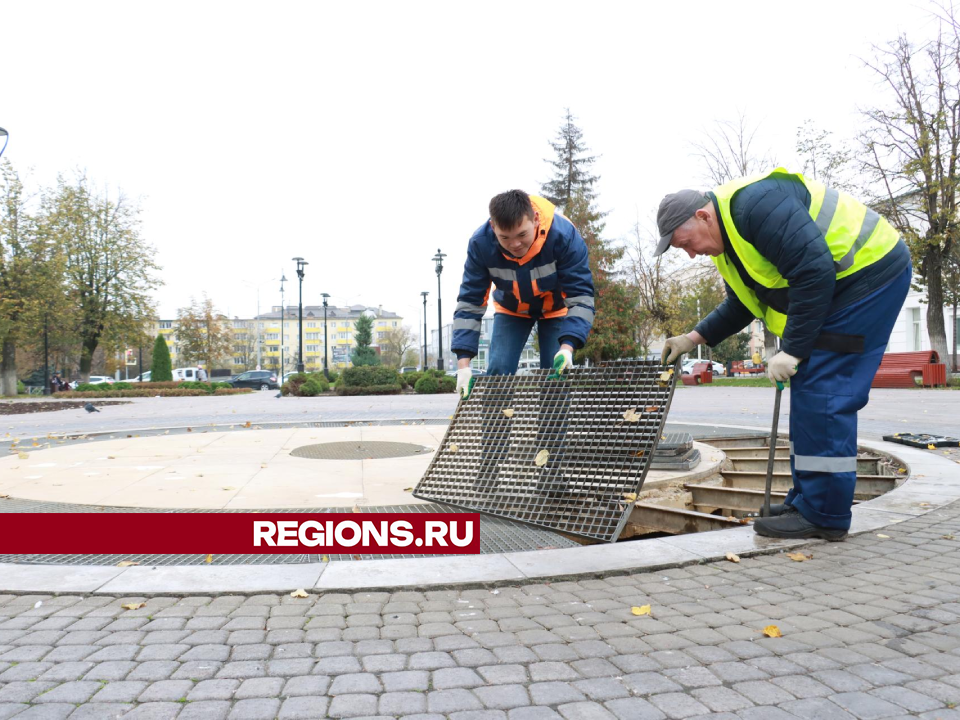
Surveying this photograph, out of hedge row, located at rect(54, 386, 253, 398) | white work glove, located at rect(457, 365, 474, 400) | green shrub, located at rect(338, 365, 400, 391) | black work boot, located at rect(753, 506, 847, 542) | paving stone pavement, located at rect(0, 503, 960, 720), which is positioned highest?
white work glove, located at rect(457, 365, 474, 400)

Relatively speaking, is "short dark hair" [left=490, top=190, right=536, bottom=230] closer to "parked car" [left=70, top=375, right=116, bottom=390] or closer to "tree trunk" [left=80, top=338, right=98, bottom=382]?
"parked car" [left=70, top=375, right=116, bottom=390]

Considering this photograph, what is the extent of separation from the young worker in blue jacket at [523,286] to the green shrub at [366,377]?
20.3 metres

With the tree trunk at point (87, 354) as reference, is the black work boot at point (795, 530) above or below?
below

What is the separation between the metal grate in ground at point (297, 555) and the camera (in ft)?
9.82

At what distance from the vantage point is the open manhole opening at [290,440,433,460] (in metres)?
6.03

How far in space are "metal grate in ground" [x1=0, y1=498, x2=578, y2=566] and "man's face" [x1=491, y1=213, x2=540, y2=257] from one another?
1498 mm

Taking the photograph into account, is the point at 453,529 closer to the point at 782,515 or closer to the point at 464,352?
the point at 464,352

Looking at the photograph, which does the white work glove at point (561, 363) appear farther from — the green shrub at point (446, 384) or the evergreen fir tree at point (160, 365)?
the evergreen fir tree at point (160, 365)

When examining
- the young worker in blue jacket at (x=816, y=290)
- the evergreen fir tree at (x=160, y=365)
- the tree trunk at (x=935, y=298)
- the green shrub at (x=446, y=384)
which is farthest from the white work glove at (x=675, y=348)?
the evergreen fir tree at (x=160, y=365)

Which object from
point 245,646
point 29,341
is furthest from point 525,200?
point 29,341

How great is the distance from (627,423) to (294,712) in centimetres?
229

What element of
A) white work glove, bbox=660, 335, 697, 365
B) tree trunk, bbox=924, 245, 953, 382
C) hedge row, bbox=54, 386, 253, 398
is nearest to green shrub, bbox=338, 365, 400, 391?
hedge row, bbox=54, 386, 253, 398

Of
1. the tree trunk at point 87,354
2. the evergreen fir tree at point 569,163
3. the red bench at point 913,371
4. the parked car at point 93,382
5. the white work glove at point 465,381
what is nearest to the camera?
the white work glove at point 465,381

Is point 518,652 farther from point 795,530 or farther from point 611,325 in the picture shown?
point 611,325
